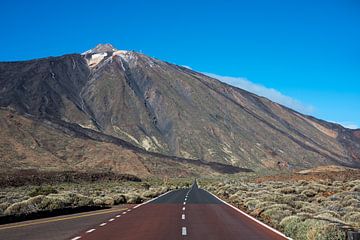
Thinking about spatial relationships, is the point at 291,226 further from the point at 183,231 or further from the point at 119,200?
the point at 119,200

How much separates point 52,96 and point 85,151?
75690 mm

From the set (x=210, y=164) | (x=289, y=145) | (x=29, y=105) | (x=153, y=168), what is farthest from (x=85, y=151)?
(x=289, y=145)

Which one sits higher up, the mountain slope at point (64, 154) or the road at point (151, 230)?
the mountain slope at point (64, 154)

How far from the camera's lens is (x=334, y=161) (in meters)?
193

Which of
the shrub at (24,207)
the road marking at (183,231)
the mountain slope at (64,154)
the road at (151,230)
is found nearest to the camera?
the road at (151,230)

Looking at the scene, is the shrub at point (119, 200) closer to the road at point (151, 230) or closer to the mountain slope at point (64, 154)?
the road at point (151, 230)

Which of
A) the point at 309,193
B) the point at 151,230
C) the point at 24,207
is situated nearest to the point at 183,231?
the point at 151,230

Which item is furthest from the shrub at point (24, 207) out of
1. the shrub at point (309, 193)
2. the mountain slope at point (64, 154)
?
the mountain slope at point (64, 154)

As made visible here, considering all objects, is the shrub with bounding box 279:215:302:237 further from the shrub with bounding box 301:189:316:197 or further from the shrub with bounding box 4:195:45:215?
the shrub with bounding box 301:189:316:197

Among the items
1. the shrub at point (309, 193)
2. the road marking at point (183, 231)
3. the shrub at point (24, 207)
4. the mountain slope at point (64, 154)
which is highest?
the mountain slope at point (64, 154)

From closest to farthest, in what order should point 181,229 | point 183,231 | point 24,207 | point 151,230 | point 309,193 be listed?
point 183,231 → point 151,230 → point 181,229 → point 24,207 → point 309,193

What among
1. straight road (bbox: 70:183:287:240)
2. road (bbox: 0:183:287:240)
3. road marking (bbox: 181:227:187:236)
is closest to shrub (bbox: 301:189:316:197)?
Answer: straight road (bbox: 70:183:287:240)

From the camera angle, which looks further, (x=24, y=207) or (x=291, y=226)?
(x=24, y=207)

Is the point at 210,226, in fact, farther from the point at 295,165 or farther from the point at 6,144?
the point at 295,165
